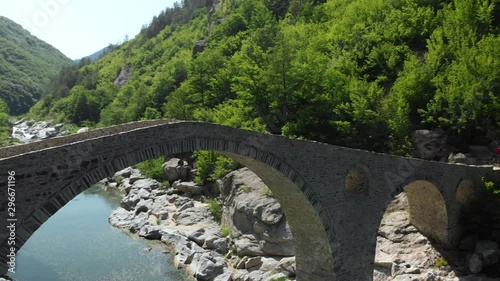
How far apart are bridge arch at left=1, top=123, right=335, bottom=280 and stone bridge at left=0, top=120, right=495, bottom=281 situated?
0.02 metres

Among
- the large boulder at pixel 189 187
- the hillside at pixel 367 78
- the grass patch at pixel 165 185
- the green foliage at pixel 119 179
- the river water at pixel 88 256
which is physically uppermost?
the hillside at pixel 367 78

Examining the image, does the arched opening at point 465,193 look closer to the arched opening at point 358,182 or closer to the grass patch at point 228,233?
the arched opening at point 358,182

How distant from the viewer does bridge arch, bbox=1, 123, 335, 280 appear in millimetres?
7840

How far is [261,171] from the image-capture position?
12.7 metres

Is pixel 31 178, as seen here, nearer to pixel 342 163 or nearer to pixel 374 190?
pixel 342 163

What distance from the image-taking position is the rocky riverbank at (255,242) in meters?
16.4

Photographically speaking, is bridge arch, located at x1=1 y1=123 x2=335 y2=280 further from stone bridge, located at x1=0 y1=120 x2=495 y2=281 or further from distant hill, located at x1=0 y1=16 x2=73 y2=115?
distant hill, located at x1=0 y1=16 x2=73 y2=115

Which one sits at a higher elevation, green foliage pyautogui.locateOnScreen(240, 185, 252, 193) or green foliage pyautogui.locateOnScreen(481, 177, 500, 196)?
green foliage pyautogui.locateOnScreen(481, 177, 500, 196)

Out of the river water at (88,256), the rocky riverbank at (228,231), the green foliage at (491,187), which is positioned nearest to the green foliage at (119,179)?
the rocky riverbank at (228,231)

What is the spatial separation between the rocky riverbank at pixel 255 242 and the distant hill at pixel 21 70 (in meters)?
107

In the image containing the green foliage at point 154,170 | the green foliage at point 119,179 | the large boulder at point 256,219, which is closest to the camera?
the large boulder at point 256,219

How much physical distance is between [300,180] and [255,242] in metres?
8.28

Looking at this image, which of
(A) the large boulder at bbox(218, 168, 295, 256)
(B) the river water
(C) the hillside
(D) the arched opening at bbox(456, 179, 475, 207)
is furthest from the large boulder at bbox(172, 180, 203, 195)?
(D) the arched opening at bbox(456, 179, 475, 207)

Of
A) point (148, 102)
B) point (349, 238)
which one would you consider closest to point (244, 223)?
point (349, 238)
